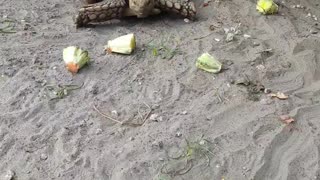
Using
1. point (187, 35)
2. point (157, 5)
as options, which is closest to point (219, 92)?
point (187, 35)

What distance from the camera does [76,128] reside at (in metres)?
3.59

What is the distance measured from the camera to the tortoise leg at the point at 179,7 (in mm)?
4809

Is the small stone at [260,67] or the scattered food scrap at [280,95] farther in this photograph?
the small stone at [260,67]

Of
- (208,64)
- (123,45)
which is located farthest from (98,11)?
(208,64)

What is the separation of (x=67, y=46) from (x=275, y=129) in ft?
6.09

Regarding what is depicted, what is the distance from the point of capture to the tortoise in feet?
15.1

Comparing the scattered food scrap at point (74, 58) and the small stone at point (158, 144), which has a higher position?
the scattered food scrap at point (74, 58)

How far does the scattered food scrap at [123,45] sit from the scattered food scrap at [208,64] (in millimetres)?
571

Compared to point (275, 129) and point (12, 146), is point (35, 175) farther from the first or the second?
point (275, 129)

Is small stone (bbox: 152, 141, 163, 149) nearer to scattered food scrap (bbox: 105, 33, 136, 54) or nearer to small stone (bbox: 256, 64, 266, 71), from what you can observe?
scattered food scrap (bbox: 105, 33, 136, 54)

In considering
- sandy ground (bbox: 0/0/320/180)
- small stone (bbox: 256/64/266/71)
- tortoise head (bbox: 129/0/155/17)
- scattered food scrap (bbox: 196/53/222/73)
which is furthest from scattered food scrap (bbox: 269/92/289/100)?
tortoise head (bbox: 129/0/155/17)

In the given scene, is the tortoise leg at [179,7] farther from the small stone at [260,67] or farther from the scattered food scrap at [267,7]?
the small stone at [260,67]

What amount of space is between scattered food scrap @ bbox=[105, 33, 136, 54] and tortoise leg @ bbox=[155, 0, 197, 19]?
23.9 inches

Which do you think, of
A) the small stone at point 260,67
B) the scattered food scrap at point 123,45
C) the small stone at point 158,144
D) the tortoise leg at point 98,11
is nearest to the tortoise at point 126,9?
the tortoise leg at point 98,11
